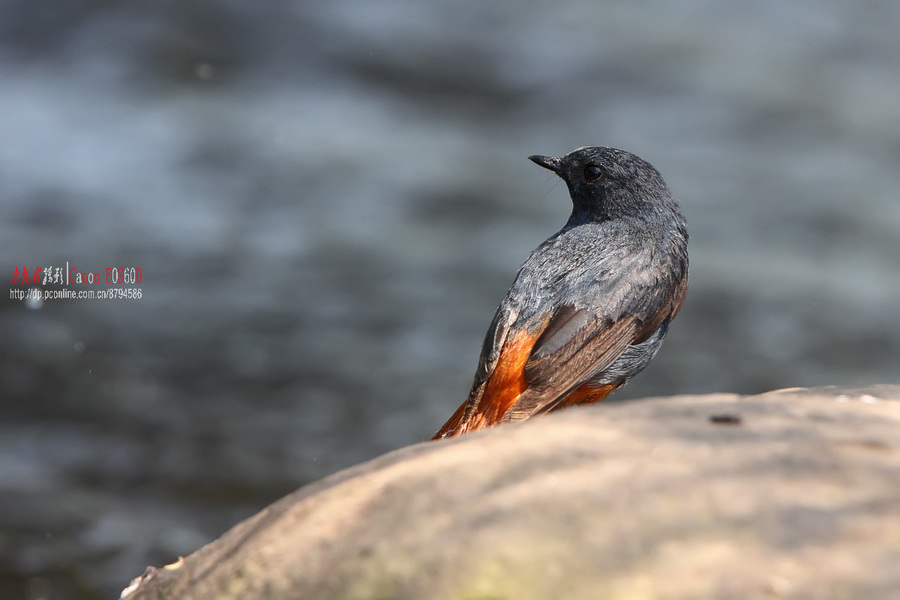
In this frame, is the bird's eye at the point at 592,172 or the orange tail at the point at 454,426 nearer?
the orange tail at the point at 454,426

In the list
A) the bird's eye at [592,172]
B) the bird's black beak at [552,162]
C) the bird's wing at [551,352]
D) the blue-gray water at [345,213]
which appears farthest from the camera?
the blue-gray water at [345,213]

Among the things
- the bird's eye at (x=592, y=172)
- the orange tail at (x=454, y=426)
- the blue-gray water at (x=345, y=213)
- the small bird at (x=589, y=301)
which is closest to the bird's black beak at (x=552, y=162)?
the small bird at (x=589, y=301)

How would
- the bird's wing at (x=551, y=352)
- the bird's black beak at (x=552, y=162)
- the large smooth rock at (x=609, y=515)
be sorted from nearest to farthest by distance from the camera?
the large smooth rock at (x=609, y=515) < the bird's wing at (x=551, y=352) < the bird's black beak at (x=552, y=162)

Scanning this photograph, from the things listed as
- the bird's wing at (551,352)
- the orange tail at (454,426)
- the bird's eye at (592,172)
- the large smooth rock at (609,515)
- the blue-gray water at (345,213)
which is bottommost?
the large smooth rock at (609,515)

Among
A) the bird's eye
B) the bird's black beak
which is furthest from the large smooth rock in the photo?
the bird's black beak

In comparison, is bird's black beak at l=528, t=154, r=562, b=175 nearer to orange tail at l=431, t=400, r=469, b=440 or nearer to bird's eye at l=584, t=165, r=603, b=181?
bird's eye at l=584, t=165, r=603, b=181

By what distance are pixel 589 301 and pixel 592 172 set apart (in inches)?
31.7

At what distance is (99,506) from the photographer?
6801mm

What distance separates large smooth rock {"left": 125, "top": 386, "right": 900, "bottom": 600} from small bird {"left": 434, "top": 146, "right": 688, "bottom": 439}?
1096mm

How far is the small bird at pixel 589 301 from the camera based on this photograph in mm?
3852

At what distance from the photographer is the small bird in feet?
12.6

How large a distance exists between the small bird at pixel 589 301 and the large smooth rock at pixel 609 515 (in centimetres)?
110

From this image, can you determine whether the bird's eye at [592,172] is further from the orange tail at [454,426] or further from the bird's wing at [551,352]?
the orange tail at [454,426]

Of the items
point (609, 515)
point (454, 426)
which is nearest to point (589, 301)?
point (454, 426)
